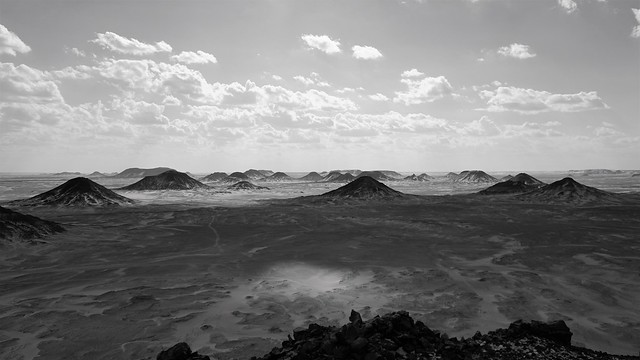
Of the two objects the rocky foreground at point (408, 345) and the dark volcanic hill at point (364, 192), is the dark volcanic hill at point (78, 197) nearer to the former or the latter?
the dark volcanic hill at point (364, 192)

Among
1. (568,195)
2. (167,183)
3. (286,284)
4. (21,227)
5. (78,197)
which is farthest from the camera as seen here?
(167,183)

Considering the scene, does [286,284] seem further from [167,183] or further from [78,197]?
[167,183]

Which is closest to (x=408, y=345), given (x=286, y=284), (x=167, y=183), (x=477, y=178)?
(x=286, y=284)

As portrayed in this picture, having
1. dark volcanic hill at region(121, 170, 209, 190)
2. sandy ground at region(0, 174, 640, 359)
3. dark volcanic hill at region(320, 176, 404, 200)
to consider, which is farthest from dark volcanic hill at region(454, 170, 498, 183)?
sandy ground at region(0, 174, 640, 359)

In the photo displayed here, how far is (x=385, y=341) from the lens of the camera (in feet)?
25.8

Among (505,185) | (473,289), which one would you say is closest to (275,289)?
(473,289)

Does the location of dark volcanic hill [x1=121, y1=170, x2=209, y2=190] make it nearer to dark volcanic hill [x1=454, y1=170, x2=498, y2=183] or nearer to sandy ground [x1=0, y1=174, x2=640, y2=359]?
sandy ground [x1=0, y1=174, x2=640, y2=359]

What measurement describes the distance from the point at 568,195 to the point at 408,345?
62.3m

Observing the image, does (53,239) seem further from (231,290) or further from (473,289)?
(473,289)

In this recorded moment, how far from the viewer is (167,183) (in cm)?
10400

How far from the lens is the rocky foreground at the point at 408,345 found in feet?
24.2

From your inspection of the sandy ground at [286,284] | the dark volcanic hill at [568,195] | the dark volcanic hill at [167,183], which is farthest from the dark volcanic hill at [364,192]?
the dark volcanic hill at [167,183]

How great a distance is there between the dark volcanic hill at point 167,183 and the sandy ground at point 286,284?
72.0 m

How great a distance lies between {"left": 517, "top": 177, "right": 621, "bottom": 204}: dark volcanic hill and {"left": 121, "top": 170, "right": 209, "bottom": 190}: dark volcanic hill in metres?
81.9
